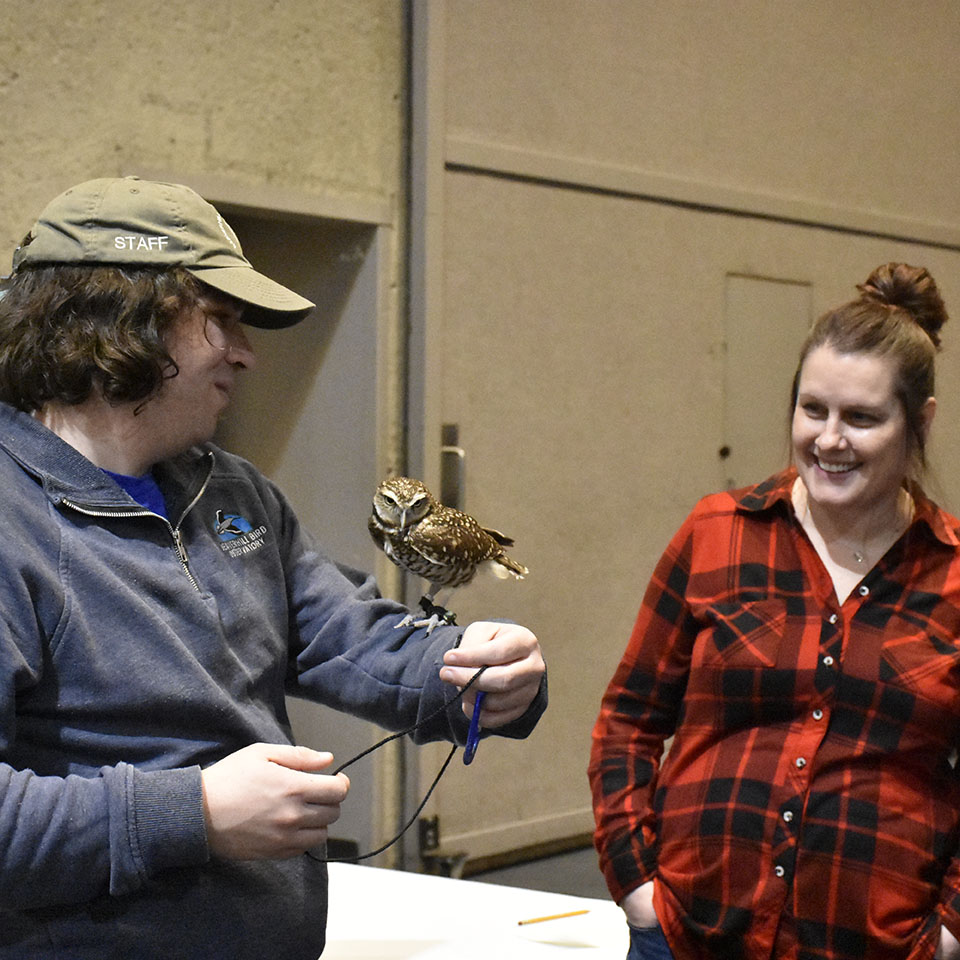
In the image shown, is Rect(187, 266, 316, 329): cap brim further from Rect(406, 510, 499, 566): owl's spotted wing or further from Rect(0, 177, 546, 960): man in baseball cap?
Rect(406, 510, 499, 566): owl's spotted wing

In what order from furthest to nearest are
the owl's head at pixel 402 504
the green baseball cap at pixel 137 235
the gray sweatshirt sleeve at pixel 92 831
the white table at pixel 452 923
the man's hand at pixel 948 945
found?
the white table at pixel 452 923
the man's hand at pixel 948 945
the owl's head at pixel 402 504
the green baseball cap at pixel 137 235
the gray sweatshirt sleeve at pixel 92 831

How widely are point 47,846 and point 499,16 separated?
3092mm

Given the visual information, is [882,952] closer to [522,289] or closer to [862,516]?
[862,516]

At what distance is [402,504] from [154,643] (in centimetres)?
30

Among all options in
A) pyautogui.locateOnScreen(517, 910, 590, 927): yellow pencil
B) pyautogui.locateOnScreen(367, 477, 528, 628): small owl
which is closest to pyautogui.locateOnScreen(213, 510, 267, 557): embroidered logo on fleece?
pyautogui.locateOnScreen(367, 477, 528, 628): small owl

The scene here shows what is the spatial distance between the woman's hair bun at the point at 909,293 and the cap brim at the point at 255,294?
88 cm

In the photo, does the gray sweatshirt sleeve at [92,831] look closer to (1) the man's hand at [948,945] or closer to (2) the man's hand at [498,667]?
(2) the man's hand at [498,667]

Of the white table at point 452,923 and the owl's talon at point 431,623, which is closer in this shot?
the owl's talon at point 431,623

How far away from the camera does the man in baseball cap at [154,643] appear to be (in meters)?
1.03

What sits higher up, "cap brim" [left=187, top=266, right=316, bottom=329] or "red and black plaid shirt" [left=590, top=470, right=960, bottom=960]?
"cap brim" [left=187, top=266, right=316, bottom=329]

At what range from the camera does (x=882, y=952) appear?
151cm

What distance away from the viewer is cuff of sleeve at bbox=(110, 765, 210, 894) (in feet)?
3.34

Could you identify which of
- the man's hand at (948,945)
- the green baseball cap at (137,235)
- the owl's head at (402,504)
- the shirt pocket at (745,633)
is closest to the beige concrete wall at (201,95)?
the green baseball cap at (137,235)

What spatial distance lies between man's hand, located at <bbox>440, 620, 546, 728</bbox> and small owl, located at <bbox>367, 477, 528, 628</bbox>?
2.7 inches
